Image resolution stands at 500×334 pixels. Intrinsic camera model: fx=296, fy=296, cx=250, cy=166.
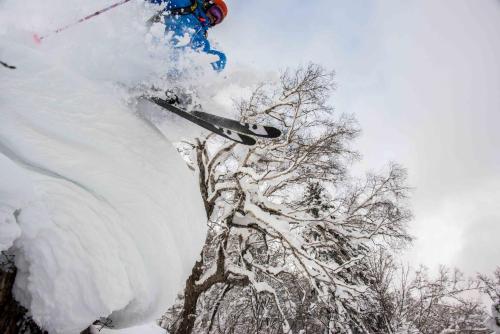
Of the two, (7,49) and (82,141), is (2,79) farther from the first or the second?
(82,141)

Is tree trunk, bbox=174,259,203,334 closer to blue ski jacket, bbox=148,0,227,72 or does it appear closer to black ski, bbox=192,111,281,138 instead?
black ski, bbox=192,111,281,138

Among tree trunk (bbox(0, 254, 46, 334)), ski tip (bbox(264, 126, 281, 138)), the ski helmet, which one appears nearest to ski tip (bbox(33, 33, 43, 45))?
tree trunk (bbox(0, 254, 46, 334))

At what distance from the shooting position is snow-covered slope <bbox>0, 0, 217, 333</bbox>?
4.14 ft

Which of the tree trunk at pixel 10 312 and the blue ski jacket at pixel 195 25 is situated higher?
the blue ski jacket at pixel 195 25

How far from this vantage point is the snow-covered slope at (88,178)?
126 cm

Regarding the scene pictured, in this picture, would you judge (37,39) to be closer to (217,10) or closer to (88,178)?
(88,178)

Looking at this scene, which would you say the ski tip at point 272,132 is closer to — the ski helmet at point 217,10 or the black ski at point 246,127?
the black ski at point 246,127

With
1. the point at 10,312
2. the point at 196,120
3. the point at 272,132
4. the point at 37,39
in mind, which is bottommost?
the point at 10,312

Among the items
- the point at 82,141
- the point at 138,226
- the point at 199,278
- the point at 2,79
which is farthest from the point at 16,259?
the point at 199,278

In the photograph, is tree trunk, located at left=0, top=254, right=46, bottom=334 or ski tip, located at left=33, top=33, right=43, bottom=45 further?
ski tip, located at left=33, top=33, right=43, bottom=45

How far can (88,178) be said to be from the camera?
166 cm

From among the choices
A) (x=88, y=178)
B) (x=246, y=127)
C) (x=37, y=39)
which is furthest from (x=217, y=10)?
(x=88, y=178)

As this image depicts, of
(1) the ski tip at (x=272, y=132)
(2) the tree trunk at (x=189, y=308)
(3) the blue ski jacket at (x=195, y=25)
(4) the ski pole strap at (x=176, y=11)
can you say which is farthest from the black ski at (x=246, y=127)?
(2) the tree trunk at (x=189, y=308)

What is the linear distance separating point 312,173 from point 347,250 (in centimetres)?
228
